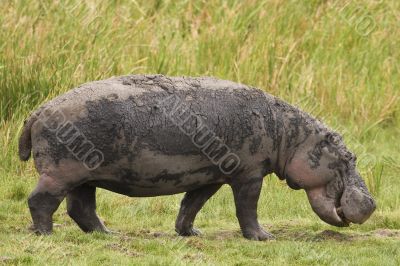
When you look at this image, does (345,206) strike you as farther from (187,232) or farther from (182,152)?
(182,152)

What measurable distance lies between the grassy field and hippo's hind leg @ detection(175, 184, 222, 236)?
0.24 meters

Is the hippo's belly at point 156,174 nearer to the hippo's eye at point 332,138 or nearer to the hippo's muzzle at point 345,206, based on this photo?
the hippo's muzzle at point 345,206

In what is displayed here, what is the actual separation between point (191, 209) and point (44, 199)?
50.6 inches

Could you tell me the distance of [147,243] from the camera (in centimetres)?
693

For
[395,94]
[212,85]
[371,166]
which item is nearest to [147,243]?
[212,85]

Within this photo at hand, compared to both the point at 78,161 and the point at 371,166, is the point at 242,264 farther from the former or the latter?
the point at 371,166

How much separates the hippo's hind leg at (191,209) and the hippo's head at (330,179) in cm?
63

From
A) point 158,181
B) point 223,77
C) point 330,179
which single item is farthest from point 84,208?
point 223,77

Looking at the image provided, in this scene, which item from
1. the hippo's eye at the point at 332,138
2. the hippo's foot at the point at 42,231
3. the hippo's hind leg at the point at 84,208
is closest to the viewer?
the hippo's foot at the point at 42,231

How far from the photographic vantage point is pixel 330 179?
7.68m

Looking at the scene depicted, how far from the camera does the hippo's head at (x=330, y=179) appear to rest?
7.63 metres

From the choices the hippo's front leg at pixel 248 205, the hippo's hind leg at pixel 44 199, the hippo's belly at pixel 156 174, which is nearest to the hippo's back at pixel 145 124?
the hippo's belly at pixel 156 174

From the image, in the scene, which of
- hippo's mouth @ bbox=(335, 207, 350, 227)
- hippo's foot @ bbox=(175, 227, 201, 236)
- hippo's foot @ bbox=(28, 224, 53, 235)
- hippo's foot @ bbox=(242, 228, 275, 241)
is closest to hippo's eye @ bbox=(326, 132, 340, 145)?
hippo's mouth @ bbox=(335, 207, 350, 227)

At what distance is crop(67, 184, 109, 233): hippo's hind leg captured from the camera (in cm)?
751
